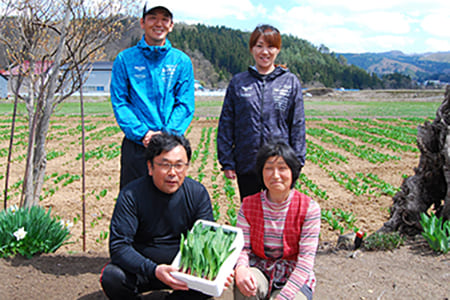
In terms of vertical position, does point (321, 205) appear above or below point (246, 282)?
below

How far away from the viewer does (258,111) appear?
288 centimetres

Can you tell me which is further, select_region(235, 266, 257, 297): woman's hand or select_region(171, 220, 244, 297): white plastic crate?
select_region(235, 266, 257, 297): woman's hand

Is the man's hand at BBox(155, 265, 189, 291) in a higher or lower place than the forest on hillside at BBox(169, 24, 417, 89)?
lower

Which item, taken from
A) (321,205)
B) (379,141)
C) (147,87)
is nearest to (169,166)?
(147,87)

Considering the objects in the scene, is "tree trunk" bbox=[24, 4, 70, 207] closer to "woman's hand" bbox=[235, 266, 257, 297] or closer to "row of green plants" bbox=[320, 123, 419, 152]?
"woman's hand" bbox=[235, 266, 257, 297]

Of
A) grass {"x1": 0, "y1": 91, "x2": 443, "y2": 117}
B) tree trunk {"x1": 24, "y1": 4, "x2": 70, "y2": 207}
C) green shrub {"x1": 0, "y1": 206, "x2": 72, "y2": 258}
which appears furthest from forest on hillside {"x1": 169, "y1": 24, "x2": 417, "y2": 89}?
green shrub {"x1": 0, "y1": 206, "x2": 72, "y2": 258}

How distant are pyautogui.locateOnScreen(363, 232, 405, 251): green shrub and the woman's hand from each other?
204 cm

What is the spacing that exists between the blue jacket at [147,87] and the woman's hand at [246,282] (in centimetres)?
123

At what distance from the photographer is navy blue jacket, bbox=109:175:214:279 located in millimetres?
2340

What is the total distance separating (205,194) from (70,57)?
2.36 metres

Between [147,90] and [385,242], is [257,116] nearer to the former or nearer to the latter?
[147,90]

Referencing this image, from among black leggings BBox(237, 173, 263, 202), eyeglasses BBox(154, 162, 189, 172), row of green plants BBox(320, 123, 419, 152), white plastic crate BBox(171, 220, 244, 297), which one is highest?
eyeglasses BBox(154, 162, 189, 172)

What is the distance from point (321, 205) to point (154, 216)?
4.58m

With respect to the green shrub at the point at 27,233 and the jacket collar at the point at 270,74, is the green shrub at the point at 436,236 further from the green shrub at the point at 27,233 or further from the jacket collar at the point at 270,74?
the green shrub at the point at 27,233
